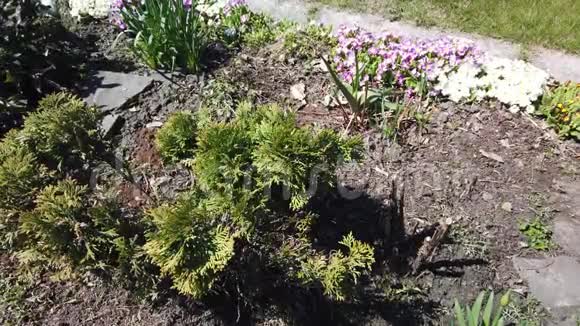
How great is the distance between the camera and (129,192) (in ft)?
10.2

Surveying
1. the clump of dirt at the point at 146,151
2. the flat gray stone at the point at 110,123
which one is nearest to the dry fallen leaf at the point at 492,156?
the clump of dirt at the point at 146,151

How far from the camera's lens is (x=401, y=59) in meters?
3.80

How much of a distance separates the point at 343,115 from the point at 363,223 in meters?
0.94

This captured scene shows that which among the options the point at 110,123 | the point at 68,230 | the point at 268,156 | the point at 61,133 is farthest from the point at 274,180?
the point at 110,123

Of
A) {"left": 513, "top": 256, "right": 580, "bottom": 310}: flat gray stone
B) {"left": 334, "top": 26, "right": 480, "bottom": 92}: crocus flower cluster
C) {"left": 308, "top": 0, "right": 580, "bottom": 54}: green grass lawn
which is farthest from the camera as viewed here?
{"left": 308, "top": 0, "right": 580, "bottom": 54}: green grass lawn

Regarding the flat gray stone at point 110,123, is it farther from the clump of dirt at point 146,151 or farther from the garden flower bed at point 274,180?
the clump of dirt at point 146,151

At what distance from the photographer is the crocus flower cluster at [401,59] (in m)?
3.77

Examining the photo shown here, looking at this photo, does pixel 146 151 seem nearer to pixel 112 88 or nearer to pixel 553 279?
pixel 112 88

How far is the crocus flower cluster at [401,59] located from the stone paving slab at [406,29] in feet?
2.76

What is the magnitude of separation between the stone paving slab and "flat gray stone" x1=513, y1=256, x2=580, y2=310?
2069 mm

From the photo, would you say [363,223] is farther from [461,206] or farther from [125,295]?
[125,295]

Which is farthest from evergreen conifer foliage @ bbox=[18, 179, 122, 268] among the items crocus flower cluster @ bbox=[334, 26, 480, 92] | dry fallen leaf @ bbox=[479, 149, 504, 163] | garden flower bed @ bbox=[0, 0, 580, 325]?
dry fallen leaf @ bbox=[479, 149, 504, 163]

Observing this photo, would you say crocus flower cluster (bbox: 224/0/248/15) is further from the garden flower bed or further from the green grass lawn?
Answer: the green grass lawn

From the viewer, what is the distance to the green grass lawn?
15.6 feet
